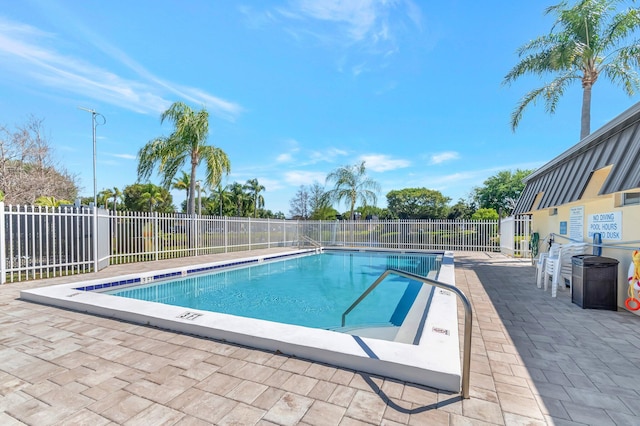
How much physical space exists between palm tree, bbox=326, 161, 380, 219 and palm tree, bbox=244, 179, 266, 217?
793 inches

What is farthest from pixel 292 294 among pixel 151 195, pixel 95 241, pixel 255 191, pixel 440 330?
pixel 255 191

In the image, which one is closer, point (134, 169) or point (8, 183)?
point (8, 183)

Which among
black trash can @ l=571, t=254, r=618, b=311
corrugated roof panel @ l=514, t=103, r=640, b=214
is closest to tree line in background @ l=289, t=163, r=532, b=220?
corrugated roof panel @ l=514, t=103, r=640, b=214

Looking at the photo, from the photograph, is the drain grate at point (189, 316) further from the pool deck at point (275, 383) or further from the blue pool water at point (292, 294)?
the blue pool water at point (292, 294)

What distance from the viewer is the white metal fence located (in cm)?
678

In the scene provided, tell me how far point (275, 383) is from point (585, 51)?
14507 millimetres

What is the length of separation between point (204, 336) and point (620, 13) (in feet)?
52.7

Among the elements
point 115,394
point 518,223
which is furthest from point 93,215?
point 518,223

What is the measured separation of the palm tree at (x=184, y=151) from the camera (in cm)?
1357

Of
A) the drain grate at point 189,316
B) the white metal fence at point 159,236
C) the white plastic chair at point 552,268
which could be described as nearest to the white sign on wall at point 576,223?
the white plastic chair at point 552,268

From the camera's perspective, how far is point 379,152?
22656 mm

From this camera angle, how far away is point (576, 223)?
21.9ft

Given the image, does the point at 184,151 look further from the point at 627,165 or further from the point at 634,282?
the point at 634,282

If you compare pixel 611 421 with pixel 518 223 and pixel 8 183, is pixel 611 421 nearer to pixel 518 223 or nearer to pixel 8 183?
pixel 518 223
